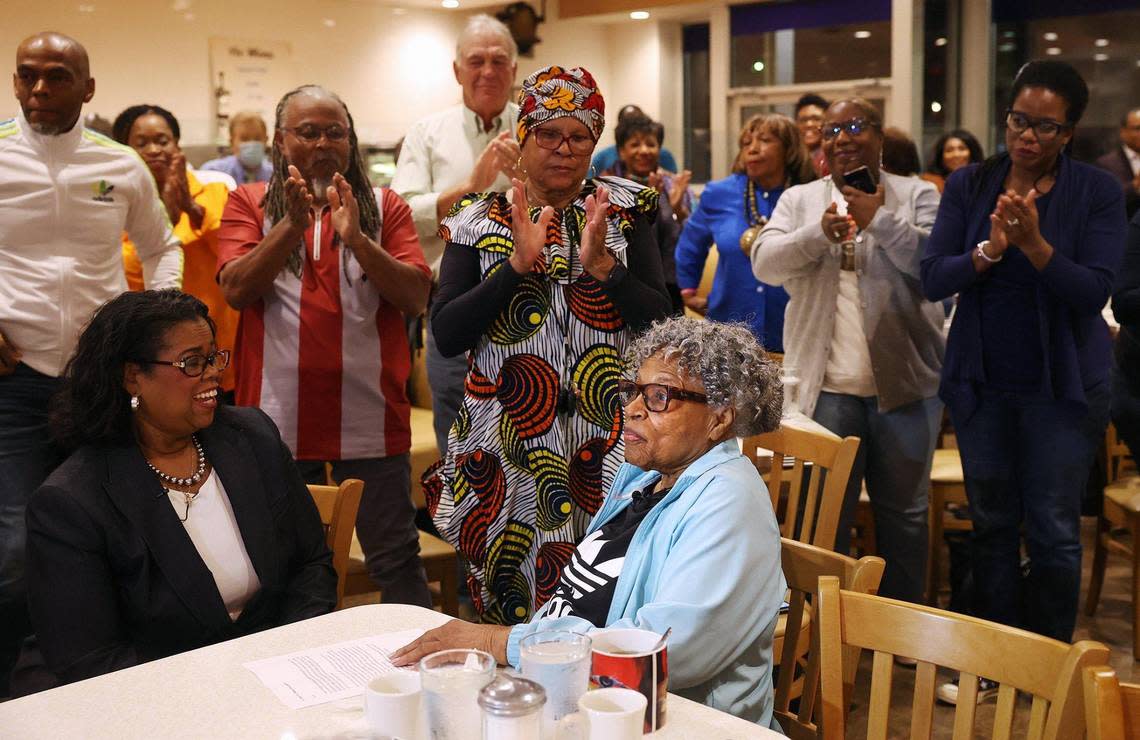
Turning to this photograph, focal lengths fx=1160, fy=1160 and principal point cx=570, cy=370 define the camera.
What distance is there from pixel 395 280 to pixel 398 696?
1.71m

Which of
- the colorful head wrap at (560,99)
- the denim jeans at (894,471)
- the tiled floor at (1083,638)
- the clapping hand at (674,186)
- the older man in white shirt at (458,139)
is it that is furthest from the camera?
the clapping hand at (674,186)

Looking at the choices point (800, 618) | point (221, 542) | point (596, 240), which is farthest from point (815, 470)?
point (221, 542)

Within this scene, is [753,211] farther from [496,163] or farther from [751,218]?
[496,163]

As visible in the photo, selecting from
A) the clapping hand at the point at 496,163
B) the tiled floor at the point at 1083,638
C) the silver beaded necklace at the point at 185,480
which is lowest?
the tiled floor at the point at 1083,638

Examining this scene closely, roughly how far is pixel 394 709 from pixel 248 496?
921 mm

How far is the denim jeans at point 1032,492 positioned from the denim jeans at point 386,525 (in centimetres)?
152

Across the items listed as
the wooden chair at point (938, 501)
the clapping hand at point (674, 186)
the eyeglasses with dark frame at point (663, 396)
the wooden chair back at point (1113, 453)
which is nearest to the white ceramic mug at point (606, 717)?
the eyeglasses with dark frame at point (663, 396)

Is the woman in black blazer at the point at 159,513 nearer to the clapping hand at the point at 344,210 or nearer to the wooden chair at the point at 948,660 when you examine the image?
the clapping hand at the point at 344,210

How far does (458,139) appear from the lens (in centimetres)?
369

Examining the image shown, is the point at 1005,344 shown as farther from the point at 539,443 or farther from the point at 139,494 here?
the point at 139,494

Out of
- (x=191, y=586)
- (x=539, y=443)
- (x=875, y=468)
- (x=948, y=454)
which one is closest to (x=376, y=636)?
(x=191, y=586)

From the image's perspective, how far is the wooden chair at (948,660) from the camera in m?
1.40

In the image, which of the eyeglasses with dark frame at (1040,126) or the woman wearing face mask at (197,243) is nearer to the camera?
the eyeglasses with dark frame at (1040,126)

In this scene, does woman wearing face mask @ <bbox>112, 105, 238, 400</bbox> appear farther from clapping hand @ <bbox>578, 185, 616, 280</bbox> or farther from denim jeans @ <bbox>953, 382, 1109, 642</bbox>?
denim jeans @ <bbox>953, 382, 1109, 642</bbox>
